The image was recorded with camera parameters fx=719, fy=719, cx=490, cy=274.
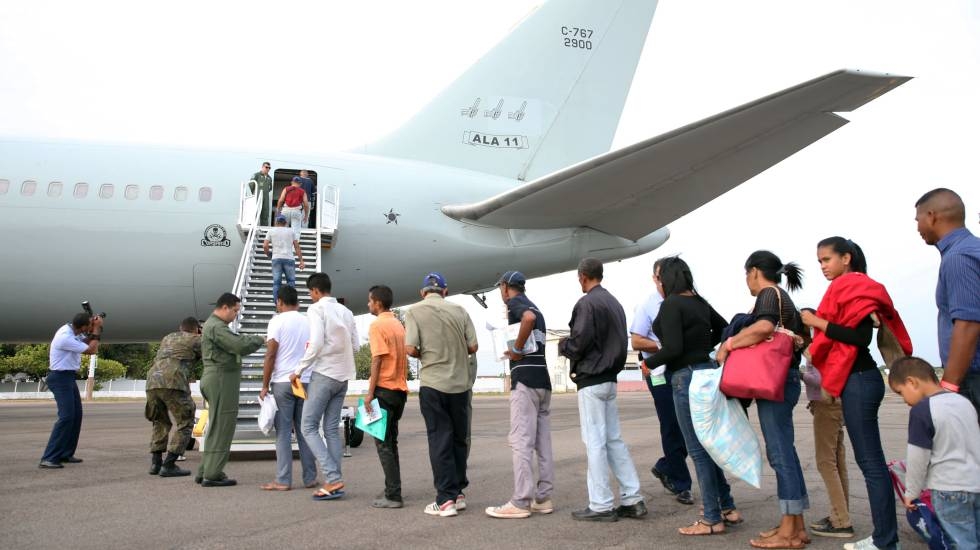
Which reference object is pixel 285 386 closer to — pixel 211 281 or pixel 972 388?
pixel 972 388

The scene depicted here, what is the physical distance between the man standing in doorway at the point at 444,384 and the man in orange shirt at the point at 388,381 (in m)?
0.27

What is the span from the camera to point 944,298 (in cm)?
377

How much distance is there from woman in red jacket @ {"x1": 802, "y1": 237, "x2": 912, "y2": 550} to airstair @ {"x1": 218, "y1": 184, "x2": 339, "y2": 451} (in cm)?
626

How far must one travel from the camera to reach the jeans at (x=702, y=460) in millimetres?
4566

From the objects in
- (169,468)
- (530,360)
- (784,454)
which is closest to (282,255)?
(169,468)

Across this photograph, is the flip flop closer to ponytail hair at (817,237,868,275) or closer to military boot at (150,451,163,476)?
military boot at (150,451,163,476)

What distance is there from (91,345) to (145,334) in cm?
475

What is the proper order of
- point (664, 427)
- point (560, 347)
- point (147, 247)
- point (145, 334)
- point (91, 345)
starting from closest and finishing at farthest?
point (560, 347)
point (664, 427)
point (91, 345)
point (147, 247)
point (145, 334)

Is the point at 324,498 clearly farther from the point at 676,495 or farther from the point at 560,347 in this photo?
the point at 676,495

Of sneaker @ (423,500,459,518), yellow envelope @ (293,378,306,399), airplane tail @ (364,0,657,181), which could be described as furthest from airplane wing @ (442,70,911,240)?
sneaker @ (423,500,459,518)

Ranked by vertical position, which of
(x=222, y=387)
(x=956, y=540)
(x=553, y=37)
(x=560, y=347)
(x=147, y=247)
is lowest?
(x=956, y=540)

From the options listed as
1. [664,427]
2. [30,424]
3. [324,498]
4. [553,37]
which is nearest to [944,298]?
[664,427]

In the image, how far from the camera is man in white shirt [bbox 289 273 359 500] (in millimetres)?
5914

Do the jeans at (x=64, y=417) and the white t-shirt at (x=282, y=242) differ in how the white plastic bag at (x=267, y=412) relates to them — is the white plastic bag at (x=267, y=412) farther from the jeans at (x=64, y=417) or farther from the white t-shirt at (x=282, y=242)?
the white t-shirt at (x=282, y=242)
